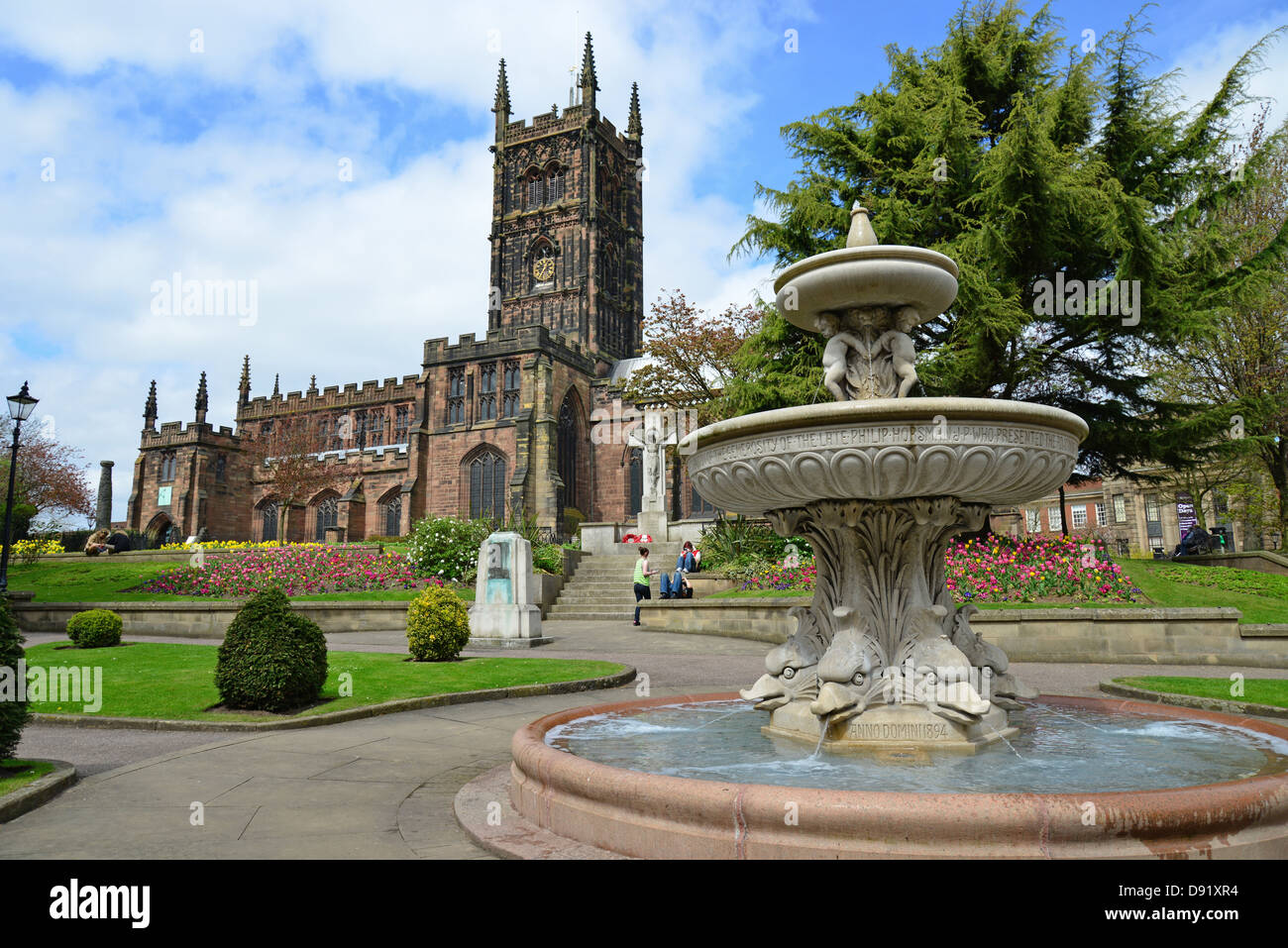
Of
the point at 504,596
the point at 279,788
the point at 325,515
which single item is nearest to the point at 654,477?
the point at 504,596

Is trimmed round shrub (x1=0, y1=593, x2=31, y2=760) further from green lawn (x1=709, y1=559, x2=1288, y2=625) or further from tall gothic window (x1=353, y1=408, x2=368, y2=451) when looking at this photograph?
tall gothic window (x1=353, y1=408, x2=368, y2=451)

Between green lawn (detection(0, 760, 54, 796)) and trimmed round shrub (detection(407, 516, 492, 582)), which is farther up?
trimmed round shrub (detection(407, 516, 492, 582))

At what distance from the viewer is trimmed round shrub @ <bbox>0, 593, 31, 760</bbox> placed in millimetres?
4480

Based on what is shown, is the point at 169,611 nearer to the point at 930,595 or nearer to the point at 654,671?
the point at 654,671

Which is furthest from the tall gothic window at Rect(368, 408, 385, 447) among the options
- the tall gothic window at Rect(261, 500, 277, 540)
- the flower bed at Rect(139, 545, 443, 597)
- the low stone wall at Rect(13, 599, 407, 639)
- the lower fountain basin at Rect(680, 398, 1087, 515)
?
the lower fountain basin at Rect(680, 398, 1087, 515)

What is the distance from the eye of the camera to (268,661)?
727cm

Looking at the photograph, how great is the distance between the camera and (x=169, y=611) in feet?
58.4

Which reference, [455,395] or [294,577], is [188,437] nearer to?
[455,395]

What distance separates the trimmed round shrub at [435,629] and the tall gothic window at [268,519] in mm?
46479

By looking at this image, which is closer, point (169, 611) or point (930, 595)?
point (930, 595)

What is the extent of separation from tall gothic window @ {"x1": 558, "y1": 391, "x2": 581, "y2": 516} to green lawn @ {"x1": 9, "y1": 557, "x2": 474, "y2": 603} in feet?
67.5

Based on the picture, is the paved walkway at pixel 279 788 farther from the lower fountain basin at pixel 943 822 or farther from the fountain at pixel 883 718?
the lower fountain basin at pixel 943 822
